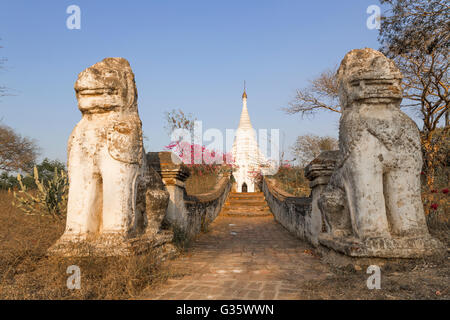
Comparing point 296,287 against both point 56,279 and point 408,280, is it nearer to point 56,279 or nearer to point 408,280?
point 408,280

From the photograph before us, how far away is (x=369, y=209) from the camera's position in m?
3.37

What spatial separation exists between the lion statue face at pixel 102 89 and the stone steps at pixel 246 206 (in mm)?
8392

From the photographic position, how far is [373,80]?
11.7 feet

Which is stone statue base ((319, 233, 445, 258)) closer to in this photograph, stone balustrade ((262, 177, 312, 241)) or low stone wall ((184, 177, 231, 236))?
stone balustrade ((262, 177, 312, 241))

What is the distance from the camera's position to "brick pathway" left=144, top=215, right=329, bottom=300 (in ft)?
9.42

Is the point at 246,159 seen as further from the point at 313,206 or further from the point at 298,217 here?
the point at 313,206

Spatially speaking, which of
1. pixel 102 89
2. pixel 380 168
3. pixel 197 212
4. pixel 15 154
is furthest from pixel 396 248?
pixel 15 154

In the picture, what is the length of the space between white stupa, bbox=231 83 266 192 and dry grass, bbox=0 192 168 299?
1750 centimetres

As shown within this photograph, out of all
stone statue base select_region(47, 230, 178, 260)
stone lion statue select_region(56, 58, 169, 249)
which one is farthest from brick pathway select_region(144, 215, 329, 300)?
stone lion statue select_region(56, 58, 169, 249)

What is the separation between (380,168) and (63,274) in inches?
130

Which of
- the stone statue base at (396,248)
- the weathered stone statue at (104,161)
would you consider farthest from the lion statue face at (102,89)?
the stone statue base at (396,248)

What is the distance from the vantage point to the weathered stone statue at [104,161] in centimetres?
348
